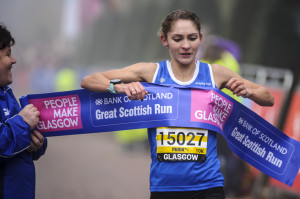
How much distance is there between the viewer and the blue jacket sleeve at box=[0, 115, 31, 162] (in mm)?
3039

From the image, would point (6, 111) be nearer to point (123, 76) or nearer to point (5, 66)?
point (5, 66)

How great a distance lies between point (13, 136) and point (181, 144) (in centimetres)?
116

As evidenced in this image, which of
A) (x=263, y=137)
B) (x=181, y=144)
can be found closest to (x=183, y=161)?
(x=181, y=144)

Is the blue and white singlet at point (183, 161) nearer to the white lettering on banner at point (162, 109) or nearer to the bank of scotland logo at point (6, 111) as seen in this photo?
the white lettering on banner at point (162, 109)

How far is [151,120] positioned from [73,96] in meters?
0.69

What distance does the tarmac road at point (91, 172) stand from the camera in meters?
7.24

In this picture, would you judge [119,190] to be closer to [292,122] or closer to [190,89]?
[292,122]

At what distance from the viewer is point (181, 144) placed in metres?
3.42

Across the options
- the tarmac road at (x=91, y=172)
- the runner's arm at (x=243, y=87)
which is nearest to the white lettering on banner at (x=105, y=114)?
the runner's arm at (x=243, y=87)

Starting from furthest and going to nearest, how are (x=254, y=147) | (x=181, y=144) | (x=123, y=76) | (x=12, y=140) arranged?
(x=254, y=147) < (x=123, y=76) < (x=181, y=144) < (x=12, y=140)

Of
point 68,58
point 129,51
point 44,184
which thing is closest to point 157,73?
point 44,184

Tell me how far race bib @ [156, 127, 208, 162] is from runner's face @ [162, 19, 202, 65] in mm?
513

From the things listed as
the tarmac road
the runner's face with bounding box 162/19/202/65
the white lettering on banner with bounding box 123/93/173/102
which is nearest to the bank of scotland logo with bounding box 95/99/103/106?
the white lettering on banner with bounding box 123/93/173/102

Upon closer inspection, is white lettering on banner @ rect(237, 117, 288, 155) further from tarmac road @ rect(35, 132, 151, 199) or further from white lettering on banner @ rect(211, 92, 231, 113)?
tarmac road @ rect(35, 132, 151, 199)
